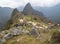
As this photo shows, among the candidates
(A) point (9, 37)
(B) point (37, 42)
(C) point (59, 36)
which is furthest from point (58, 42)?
(A) point (9, 37)

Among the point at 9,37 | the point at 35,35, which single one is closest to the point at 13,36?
the point at 9,37

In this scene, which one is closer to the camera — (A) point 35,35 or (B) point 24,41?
(B) point 24,41

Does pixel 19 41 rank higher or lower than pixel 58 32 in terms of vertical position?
lower

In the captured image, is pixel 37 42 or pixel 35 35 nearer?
pixel 37 42

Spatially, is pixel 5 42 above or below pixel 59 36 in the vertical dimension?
below

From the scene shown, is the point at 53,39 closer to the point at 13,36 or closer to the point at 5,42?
the point at 5,42

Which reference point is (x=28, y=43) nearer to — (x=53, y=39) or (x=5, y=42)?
(x=5, y=42)

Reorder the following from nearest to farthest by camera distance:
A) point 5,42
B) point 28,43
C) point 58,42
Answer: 1. point 58,42
2. point 28,43
3. point 5,42

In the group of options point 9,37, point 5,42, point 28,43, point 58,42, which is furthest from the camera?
point 9,37

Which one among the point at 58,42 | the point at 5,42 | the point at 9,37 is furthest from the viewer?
the point at 9,37
